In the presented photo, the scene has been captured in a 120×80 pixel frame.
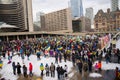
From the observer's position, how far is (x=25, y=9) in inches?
6024

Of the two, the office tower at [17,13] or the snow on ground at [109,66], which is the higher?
the office tower at [17,13]

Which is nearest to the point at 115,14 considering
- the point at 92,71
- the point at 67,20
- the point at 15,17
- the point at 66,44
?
the point at 67,20

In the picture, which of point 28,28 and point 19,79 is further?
point 28,28

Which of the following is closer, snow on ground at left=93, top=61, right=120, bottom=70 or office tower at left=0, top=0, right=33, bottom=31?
snow on ground at left=93, top=61, right=120, bottom=70

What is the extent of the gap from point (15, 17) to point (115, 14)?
69.1 metres

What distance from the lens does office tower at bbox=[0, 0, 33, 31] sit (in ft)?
477

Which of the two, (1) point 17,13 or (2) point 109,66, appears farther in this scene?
(1) point 17,13

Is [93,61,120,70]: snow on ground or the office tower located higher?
the office tower

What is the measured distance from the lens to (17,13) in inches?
5974

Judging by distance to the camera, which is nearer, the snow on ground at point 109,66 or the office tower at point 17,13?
the snow on ground at point 109,66

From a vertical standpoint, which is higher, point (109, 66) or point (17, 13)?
point (17, 13)

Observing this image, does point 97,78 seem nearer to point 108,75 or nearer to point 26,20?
point 108,75

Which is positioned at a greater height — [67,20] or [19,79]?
[67,20]

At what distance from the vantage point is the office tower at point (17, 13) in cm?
14552
